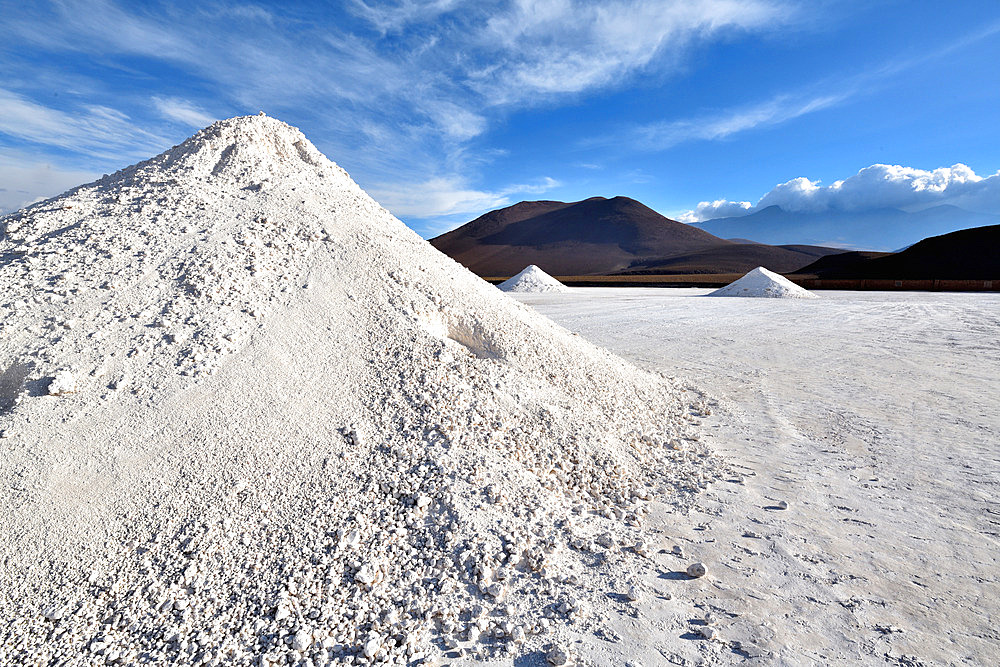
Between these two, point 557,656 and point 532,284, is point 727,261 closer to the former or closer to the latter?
point 532,284

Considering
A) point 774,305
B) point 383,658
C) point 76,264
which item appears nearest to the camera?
point 383,658

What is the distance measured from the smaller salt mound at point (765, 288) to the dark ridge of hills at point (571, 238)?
51324mm

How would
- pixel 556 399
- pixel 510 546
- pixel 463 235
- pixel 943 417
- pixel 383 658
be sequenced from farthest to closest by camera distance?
pixel 463 235
pixel 943 417
pixel 556 399
pixel 510 546
pixel 383 658

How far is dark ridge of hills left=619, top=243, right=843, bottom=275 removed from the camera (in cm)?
5891

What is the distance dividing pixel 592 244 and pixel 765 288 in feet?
222

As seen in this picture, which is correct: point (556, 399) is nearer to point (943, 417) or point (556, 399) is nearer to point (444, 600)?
point (444, 600)

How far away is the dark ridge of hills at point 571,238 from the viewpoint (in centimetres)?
7762

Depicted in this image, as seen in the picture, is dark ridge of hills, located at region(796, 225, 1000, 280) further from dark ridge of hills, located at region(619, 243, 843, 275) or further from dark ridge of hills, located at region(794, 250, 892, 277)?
dark ridge of hills, located at region(619, 243, 843, 275)

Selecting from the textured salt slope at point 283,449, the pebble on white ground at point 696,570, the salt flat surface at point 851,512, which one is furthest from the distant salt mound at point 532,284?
the pebble on white ground at point 696,570

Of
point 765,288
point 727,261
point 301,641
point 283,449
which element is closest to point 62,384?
point 283,449

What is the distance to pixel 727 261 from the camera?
63125mm

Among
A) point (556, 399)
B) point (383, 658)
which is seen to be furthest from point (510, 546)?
point (556, 399)

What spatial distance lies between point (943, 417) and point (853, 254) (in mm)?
46467

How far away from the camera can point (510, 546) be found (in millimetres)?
2385
